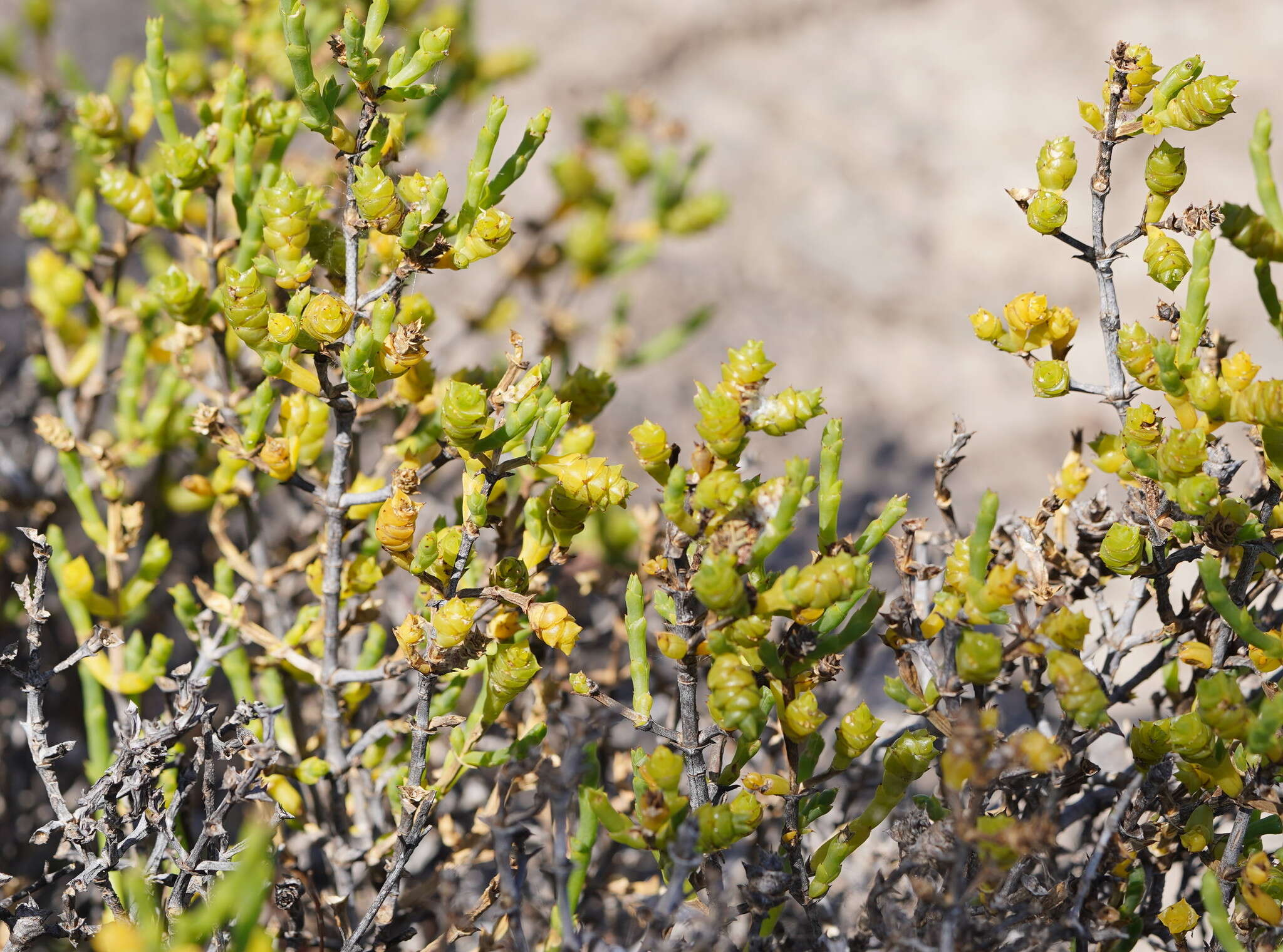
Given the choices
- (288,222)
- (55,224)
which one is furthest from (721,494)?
(55,224)

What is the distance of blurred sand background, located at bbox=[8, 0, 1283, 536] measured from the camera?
2164 mm

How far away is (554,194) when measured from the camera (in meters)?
2.47

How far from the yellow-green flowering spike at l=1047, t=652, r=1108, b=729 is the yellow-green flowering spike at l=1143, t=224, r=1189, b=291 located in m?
0.36

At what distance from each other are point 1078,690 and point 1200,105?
0.52 m

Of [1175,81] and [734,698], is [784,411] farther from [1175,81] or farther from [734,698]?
[1175,81]

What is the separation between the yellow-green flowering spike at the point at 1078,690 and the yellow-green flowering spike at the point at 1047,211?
0.38 meters

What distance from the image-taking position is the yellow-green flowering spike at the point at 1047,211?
3.03 ft

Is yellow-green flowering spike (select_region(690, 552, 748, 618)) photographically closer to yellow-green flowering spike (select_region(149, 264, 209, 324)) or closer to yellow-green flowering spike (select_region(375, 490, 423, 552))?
yellow-green flowering spike (select_region(375, 490, 423, 552))

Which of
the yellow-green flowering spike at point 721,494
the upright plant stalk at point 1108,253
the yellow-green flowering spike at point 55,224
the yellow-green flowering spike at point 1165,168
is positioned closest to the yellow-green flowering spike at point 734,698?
the yellow-green flowering spike at point 721,494

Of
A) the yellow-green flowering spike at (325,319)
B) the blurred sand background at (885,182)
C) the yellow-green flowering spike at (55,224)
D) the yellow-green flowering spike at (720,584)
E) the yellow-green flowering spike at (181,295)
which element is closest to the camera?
the yellow-green flowering spike at (720,584)

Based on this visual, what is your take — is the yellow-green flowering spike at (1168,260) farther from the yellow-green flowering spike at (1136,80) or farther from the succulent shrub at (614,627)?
the yellow-green flowering spike at (1136,80)

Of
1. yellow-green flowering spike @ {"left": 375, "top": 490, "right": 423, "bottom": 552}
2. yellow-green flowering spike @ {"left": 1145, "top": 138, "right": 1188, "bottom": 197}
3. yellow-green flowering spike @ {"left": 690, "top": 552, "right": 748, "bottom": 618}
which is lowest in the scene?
yellow-green flowering spike @ {"left": 690, "top": 552, "right": 748, "bottom": 618}

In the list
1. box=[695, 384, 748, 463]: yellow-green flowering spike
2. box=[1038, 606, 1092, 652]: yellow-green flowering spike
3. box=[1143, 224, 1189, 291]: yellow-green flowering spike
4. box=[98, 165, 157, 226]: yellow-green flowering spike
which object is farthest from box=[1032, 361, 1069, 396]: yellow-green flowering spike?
box=[98, 165, 157, 226]: yellow-green flowering spike

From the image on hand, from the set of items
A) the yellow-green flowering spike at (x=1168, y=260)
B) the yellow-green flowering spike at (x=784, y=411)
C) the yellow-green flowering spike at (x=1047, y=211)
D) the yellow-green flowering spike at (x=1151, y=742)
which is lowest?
the yellow-green flowering spike at (x=1151, y=742)
